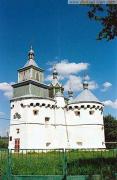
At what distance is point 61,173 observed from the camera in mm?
11102

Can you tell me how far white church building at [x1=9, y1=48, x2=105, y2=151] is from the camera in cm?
3638

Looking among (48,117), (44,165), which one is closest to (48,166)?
(44,165)

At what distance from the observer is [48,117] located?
38.2m

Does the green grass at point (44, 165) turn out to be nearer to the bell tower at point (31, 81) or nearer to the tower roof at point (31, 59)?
the bell tower at point (31, 81)

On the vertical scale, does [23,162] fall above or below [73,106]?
below

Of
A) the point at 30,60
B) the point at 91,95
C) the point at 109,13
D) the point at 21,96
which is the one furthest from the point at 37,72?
the point at 109,13

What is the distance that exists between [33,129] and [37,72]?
8451 mm

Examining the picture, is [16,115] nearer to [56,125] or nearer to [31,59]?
[56,125]

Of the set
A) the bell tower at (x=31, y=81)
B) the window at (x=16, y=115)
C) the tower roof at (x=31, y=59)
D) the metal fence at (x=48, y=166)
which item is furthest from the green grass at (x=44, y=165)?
the tower roof at (x=31, y=59)

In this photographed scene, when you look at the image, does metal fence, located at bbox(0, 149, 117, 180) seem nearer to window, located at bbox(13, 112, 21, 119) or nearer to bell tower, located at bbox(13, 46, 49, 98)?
window, located at bbox(13, 112, 21, 119)

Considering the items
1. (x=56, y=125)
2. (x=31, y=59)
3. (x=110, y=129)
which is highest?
(x=31, y=59)

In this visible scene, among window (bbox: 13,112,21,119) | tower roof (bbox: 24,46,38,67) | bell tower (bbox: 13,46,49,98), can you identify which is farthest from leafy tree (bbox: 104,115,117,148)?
window (bbox: 13,112,21,119)

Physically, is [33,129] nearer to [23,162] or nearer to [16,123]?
[16,123]

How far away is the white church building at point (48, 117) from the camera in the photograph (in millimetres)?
36375
